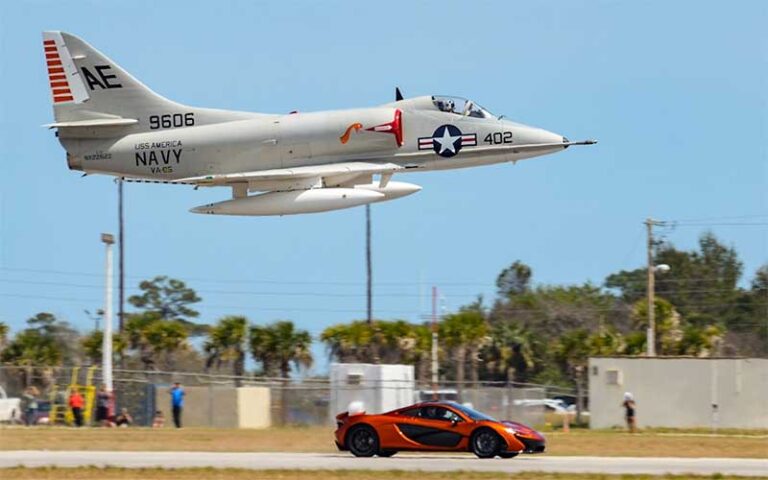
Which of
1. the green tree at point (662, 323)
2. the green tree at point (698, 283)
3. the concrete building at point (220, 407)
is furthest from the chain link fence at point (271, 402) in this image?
the green tree at point (698, 283)

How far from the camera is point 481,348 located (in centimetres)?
7969

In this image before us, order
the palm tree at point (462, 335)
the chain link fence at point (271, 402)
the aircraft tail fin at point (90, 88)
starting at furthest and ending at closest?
the palm tree at point (462, 335) → the chain link fence at point (271, 402) → the aircraft tail fin at point (90, 88)

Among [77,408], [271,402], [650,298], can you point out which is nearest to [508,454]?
[77,408]

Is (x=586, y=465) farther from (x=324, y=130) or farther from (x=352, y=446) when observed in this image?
(x=324, y=130)

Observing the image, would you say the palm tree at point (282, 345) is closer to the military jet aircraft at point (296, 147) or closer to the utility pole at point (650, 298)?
the utility pole at point (650, 298)

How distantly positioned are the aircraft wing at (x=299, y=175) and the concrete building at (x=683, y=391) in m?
23.1

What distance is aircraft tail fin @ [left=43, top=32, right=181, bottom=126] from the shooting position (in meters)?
38.3

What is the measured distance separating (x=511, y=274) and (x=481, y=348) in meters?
59.7

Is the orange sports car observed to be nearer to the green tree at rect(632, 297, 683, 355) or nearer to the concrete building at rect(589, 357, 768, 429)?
the concrete building at rect(589, 357, 768, 429)

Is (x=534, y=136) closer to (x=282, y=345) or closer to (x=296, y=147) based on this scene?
(x=296, y=147)

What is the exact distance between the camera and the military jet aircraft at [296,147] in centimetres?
3591

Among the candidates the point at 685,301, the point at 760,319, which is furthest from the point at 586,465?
the point at 685,301

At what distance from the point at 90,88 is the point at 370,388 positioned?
16.3 metres

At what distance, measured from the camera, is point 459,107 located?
37250 millimetres
